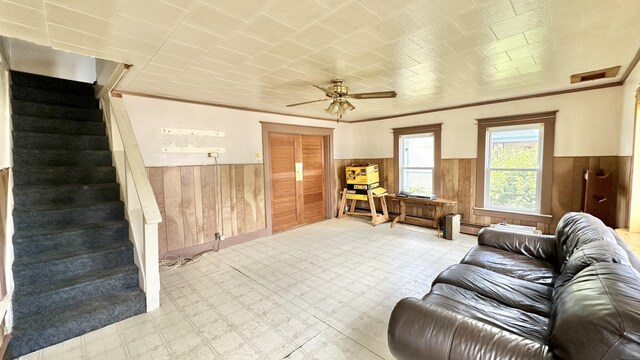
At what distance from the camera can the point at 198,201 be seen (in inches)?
162

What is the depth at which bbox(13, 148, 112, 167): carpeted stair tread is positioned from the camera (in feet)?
9.49

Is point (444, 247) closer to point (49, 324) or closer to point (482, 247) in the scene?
point (482, 247)

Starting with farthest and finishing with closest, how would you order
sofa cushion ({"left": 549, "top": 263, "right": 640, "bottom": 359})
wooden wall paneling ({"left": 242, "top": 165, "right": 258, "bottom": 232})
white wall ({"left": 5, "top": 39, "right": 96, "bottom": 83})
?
1. wooden wall paneling ({"left": 242, "top": 165, "right": 258, "bottom": 232})
2. white wall ({"left": 5, "top": 39, "right": 96, "bottom": 83})
3. sofa cushion ({"left": 549, "top": 263, "right": 640, "bottom": 359})

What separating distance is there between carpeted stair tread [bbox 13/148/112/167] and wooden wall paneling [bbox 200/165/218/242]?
3.92ft

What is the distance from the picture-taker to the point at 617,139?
11.5 feet

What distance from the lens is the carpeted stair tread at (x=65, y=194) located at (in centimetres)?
268

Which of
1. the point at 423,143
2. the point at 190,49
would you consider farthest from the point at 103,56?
the point at 423,143

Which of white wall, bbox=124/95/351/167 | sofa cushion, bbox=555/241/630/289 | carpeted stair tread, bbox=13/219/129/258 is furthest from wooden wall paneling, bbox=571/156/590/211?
carpeted stair tread, bbox=13/219/129/258

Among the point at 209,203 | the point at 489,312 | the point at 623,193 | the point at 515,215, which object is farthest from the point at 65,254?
the point at 623,193

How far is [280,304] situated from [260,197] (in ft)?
8.38

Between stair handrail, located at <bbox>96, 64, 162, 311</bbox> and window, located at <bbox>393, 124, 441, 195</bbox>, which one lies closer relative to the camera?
stair handrail, located at <bbox>96, 64, 162, 311</bbox>

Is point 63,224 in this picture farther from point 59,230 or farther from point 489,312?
point 489,312

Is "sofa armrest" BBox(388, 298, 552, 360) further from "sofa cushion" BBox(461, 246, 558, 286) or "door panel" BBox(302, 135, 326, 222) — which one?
"door panel" BBox(302, 135, 326, 222)

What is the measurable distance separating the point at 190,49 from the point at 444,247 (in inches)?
163
